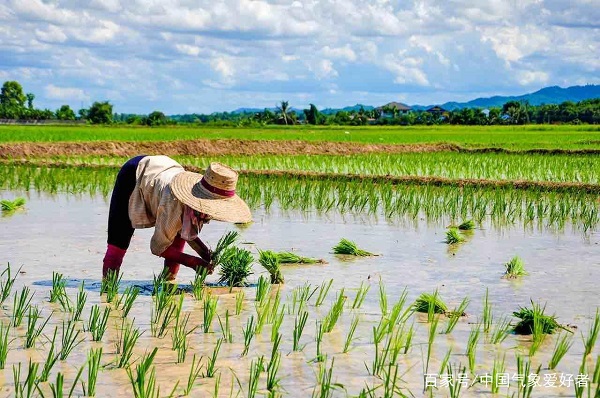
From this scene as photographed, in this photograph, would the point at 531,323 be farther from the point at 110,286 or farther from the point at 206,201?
the point at 110,286

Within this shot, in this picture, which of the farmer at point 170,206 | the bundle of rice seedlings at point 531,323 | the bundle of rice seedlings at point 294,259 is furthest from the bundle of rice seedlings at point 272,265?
the bundle of rice seedlings at point 531,323

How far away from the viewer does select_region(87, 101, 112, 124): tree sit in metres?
55.2

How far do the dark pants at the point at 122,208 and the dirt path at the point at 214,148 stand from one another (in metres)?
11.5

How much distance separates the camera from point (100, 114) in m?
55.4

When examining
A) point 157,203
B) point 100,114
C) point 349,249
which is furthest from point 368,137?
point 100,114

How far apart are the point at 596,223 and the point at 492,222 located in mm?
937

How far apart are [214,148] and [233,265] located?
1359 cm

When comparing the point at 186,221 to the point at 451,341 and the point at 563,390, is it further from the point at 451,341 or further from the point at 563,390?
the point at 563,390

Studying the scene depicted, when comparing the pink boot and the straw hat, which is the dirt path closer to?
the pink boot

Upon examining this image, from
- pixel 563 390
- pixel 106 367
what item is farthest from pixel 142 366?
pixel 563 390

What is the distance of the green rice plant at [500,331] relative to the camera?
12.3ft

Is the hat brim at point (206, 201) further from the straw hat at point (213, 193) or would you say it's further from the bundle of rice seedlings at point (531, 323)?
the bundle of rice seedlings at point (531, 323)

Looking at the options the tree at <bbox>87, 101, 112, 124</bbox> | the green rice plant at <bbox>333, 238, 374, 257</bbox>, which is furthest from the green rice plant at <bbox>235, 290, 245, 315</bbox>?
the tree at <bbox>87, 101, 112, 124</bbox>

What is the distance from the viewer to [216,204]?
430 centimetres
